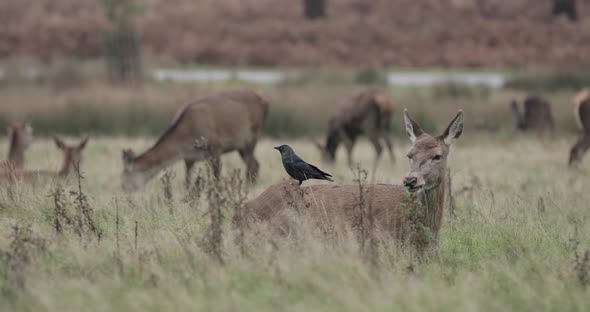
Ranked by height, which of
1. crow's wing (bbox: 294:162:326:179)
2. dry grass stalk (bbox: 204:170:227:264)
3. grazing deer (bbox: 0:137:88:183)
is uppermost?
crow's wing (bbox: 294:162:326:179)

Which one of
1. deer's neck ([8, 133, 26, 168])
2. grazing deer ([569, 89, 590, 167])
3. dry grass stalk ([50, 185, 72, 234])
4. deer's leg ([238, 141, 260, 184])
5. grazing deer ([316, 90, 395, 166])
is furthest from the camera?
grazing deer ([316, 90, 395, 166])

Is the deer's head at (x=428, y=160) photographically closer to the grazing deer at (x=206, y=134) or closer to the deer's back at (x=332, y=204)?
the deer's back at (x=332, y=204)

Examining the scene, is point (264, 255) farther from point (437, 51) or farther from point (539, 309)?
point (437, 51)

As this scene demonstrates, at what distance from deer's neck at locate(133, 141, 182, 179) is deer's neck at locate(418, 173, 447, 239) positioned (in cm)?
570

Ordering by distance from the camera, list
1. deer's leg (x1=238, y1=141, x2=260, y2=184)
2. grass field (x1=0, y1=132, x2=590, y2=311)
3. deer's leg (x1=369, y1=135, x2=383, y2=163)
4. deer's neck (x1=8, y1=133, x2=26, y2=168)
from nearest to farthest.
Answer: grass field (x1=0, y1=132, x2=590, y2=311) < deer's leg (x1=238, y1=141, x2=260, y2=184) < deer's neck (x1=8, y1=133, x2=26, y2=168) < deer's leg (x1=369, y1=135, x2=383, y2=163)

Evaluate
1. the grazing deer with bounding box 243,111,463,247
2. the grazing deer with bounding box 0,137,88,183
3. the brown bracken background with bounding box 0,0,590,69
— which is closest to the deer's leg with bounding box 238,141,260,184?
the grazing deer with bounding box 0,137,88,183

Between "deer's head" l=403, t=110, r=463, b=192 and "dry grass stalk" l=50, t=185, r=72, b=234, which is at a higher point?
"deer's head" l=403, t=110, r=463, b=192

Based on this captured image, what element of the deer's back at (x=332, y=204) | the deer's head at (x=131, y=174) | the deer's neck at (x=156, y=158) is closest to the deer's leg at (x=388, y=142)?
the deer's neck at (x=156, y=158)

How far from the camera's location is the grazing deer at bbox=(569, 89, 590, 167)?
14984 mm

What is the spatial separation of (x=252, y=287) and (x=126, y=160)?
646 cm

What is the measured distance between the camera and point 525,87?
25.4m

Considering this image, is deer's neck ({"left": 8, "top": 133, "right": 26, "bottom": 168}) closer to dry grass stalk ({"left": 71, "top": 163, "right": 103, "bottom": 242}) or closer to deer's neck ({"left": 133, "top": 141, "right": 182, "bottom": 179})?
deer's neck ({"left": 133, "top": 141, "right": 182, "bottom": 179})

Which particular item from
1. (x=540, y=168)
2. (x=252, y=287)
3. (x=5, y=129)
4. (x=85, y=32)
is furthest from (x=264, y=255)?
(x=85, y=32)

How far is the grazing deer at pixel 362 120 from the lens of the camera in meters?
17.4
